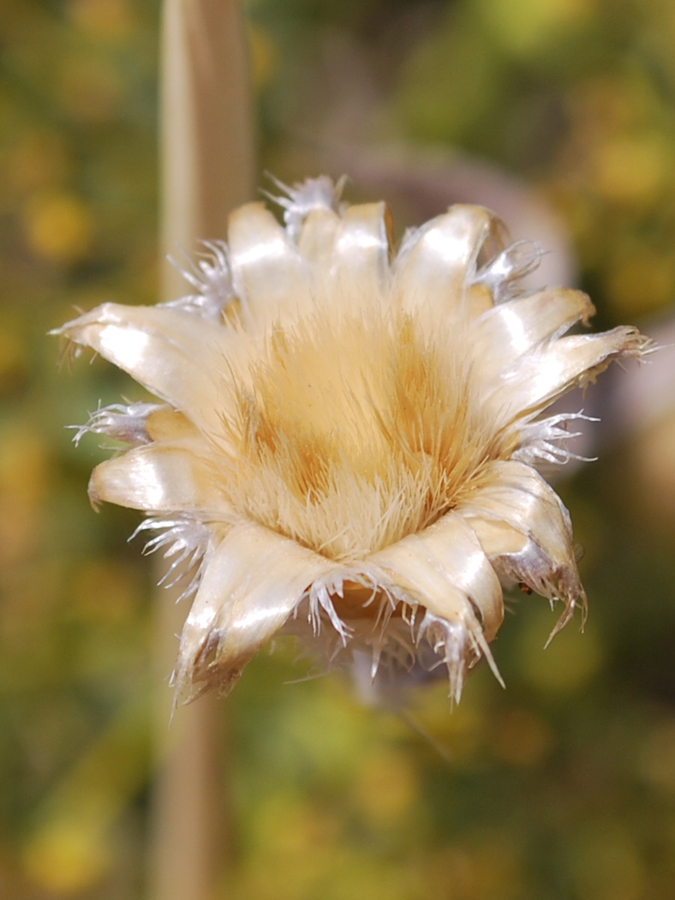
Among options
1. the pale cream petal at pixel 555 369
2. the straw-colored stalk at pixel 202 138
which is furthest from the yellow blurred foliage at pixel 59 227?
the pale cream petal at pixel 555 369

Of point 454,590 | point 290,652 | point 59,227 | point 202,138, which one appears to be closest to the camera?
point 454,590

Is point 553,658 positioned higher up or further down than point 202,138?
further down

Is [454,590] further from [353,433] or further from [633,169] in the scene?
[633,169]

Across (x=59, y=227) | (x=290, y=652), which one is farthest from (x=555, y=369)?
→ (x=59, y=227)

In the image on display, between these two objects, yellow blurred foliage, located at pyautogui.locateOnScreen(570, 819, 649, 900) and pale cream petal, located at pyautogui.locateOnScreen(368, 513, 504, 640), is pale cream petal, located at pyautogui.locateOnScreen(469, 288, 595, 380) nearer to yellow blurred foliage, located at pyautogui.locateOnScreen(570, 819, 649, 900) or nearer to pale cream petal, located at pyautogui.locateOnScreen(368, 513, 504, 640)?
pale cream petal, located at pyautogui.locateOnScreen(368, 513, 504, 640)

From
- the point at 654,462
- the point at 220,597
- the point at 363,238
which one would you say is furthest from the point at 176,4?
the point at 654,462

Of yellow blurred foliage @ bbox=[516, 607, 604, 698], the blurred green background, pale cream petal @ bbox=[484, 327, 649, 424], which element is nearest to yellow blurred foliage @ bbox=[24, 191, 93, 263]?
the blurred green background

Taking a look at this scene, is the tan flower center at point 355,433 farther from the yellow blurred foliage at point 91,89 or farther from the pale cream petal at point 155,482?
the yellow blurred foliage at point 91,89
